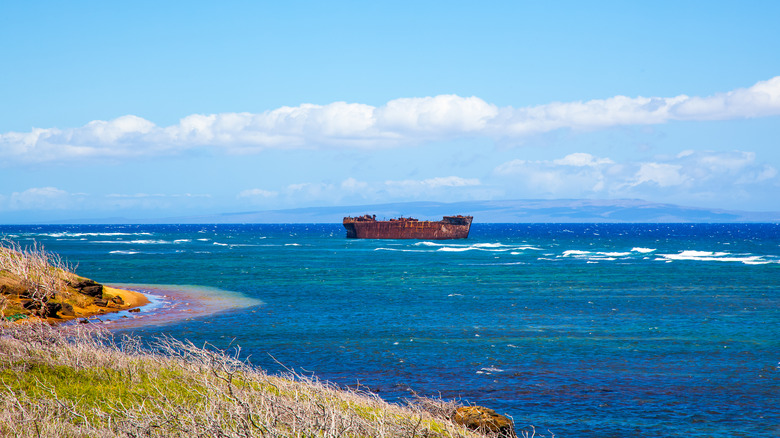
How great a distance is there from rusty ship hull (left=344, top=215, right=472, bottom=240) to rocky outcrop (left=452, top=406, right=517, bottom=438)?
375ft

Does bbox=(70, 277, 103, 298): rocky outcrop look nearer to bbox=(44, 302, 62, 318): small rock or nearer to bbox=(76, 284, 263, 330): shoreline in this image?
bbox=(76, 284, 263, 330): shoreline

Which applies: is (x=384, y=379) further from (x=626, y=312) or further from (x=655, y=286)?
(x=655, y=286)

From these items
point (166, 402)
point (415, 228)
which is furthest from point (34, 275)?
point (415, 228)

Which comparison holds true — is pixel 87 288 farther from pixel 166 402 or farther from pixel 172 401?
pixel 166 402

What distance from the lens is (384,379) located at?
1925 centimetres

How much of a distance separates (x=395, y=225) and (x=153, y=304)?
9370 centimetres

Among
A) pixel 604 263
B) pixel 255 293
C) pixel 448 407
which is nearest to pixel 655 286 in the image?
pixel 604 263

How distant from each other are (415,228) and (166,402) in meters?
119

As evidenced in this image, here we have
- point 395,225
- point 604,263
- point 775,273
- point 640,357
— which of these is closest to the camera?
point 640,357

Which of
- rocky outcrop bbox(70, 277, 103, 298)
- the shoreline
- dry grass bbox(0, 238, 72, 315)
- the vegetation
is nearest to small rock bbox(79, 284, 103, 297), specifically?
rocky outcrop bbox(70, 277, 103, 298)

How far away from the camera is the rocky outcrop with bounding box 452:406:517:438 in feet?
43.4

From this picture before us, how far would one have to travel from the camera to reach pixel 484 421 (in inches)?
523

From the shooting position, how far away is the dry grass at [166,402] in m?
9.31

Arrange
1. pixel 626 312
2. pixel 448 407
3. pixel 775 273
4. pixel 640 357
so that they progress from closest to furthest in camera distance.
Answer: pixel 448 407, pixel 640 357, pixel 626 312, pixel 775 273
